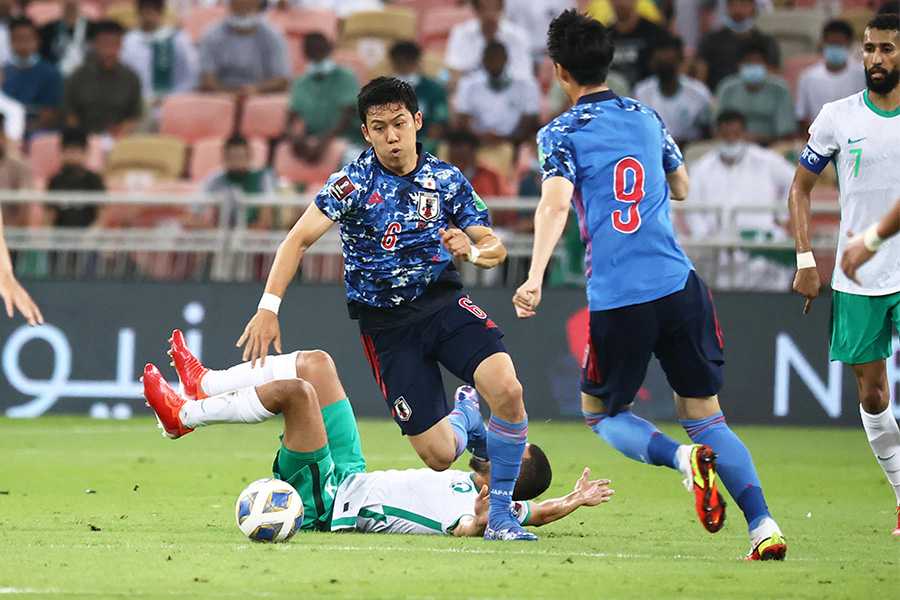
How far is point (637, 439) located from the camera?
5332mm

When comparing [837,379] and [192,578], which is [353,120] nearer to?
[837,379]

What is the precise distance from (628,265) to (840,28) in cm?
1037

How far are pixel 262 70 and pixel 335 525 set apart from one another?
1107 cm

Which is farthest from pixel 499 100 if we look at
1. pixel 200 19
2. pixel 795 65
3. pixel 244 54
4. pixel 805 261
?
pixel 805 261

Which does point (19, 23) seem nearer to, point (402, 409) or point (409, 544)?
point (402, 409)

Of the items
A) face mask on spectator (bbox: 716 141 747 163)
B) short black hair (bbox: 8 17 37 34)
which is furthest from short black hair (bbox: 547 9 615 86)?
short black hair (bbox: 8 17 37 34)

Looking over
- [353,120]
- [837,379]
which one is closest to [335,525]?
[837,379]

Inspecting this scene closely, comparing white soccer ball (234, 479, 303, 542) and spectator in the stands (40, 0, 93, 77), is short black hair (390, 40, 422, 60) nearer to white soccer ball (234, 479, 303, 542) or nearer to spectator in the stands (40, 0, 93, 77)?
spectator in the stands (40, 0, 93, 77)

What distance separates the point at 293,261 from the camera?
5.64m

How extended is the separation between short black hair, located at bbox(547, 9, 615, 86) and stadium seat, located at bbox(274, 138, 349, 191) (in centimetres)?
880

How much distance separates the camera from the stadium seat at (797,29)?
15.5 metres

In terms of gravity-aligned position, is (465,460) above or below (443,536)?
below

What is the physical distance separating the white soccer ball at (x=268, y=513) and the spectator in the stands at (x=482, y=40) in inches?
396

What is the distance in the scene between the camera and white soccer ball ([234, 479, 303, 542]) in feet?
17.7
